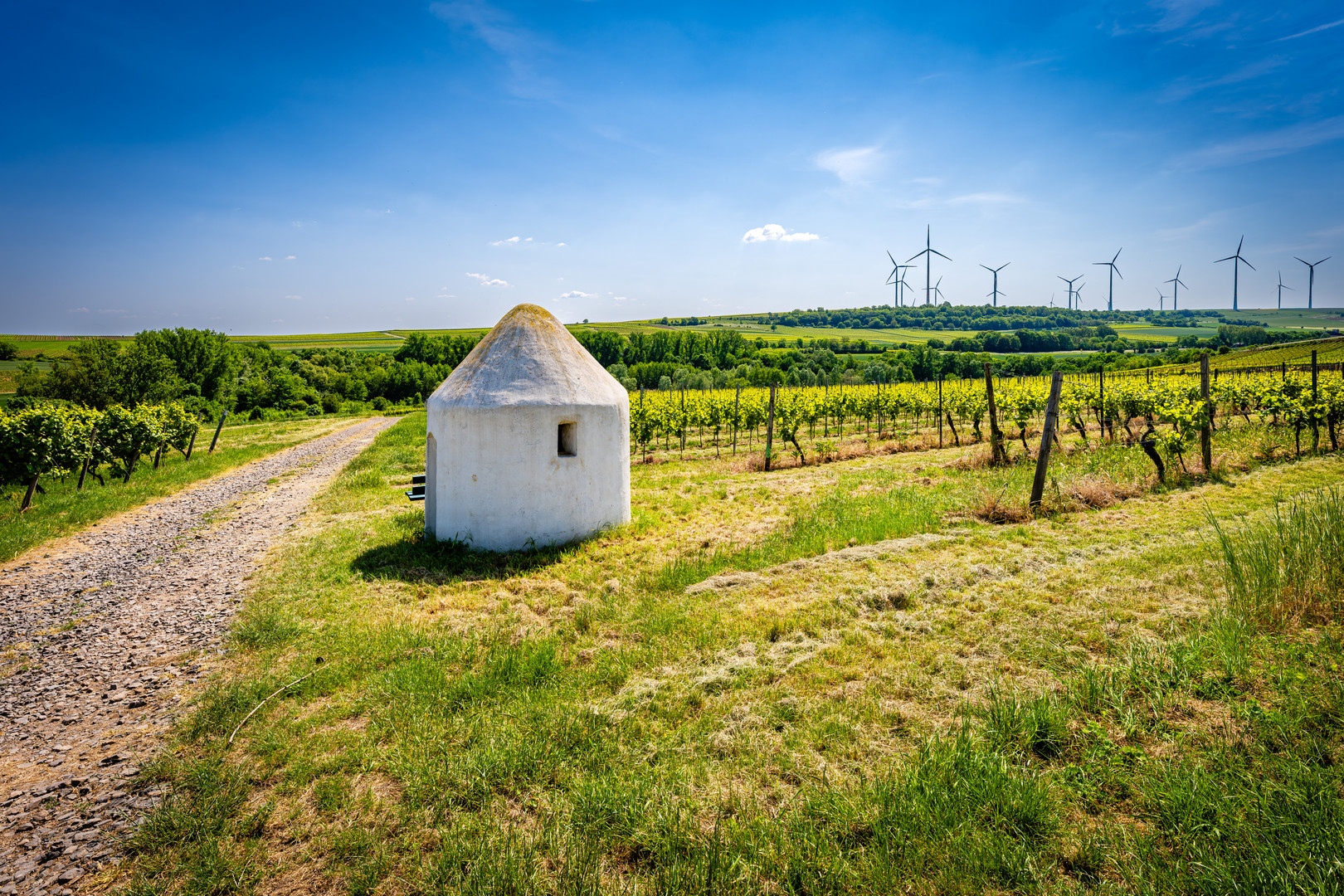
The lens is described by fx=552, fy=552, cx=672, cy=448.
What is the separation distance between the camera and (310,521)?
11.2 m

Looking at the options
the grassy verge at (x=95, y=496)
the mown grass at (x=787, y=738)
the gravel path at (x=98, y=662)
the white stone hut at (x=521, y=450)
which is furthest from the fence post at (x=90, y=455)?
the mown grass at (x=787, y=738)

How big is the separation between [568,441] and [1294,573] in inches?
347

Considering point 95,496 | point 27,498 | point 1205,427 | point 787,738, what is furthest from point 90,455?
point 1205,427

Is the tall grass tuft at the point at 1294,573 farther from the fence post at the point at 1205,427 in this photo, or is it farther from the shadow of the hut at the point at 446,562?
the shadow of the hut at the point at 446,562

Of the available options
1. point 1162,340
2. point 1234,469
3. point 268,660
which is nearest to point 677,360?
point 1234,469

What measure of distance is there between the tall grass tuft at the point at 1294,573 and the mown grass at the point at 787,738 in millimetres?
39

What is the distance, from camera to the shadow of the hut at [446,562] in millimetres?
8008

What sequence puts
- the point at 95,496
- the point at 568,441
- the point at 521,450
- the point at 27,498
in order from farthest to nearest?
1. the point at 95,496
2. the point at 27,498
3. the point at 568,441
4. the point at 521,450

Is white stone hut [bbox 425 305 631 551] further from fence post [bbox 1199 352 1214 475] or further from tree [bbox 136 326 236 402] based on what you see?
tree [bbox 136 326 236 402]

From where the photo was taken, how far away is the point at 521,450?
877 cm

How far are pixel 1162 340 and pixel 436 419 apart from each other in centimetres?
14806

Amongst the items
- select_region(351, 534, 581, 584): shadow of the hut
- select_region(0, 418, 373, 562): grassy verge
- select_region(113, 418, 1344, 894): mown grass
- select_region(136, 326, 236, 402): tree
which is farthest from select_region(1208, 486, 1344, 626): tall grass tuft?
select_region(136, 326, 236, 402): tree

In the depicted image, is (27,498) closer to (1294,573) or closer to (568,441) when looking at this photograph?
(568,441)

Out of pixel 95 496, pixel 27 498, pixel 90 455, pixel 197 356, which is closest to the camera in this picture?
pixel 27 498
